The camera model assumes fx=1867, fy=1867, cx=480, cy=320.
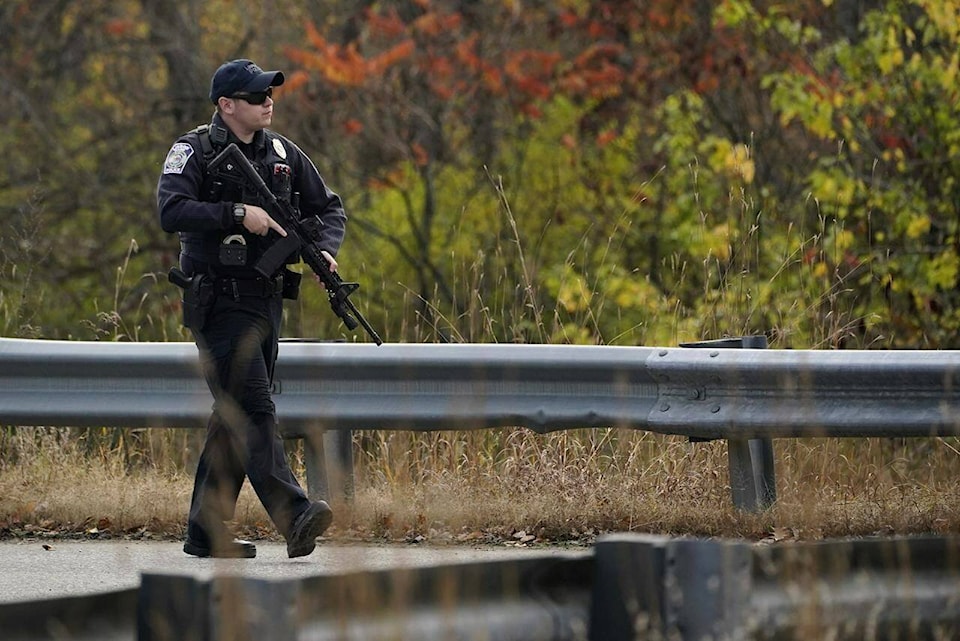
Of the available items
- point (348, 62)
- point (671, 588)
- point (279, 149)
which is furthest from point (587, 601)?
point (348, 62)

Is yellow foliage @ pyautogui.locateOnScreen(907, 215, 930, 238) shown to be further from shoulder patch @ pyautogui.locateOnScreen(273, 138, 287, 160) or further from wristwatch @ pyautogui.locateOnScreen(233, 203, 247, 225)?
wristwatch @ pyautogui.locateOnScreen(233, 203, 247, 225)

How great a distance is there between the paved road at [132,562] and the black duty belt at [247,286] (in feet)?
3.12

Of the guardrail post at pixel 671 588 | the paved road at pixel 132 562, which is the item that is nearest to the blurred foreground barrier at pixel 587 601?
the guardrail post at pixel 671 588

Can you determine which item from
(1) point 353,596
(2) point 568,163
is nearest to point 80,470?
(1) point 353,596

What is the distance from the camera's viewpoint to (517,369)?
7168 millimetres

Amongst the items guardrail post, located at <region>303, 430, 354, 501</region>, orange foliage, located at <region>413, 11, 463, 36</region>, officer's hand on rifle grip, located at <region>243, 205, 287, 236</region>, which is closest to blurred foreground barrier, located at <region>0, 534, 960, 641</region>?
officer's hand on rifle grip, located at <region>243, 205, 287, 236</region>

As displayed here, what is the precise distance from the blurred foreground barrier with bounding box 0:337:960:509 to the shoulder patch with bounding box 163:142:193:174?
3.21ft

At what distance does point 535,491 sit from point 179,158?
200 cm

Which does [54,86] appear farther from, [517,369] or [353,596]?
[353,596]

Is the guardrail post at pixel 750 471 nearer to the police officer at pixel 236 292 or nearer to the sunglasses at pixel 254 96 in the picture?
the police officer at pixel 236 292

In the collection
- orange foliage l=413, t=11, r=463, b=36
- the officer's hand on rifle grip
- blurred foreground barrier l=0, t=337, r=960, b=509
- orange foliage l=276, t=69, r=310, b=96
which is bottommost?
blurred foreground barrier l=0, t=337, r=960, b=509

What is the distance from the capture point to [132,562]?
677 cm

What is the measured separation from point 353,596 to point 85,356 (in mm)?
4450

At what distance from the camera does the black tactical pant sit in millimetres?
6566
